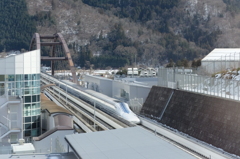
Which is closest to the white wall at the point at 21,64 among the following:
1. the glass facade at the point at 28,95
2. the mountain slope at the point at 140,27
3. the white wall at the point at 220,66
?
the glass facade at the point at 28,95

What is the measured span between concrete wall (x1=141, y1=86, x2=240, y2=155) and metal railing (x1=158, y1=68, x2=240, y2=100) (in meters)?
0.55

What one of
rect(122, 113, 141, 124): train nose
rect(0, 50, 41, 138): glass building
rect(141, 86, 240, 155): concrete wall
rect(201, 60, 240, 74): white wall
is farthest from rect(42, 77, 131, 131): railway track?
rect(201, 60, 240, 74): white wall

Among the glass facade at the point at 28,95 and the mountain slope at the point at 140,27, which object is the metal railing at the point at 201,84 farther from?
the mountain slope at the point at 140,27

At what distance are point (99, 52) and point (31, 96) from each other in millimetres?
100874

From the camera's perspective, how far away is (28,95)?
20766 millimetres

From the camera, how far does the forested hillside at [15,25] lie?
123 metres

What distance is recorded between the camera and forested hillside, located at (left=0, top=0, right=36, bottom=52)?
404 feet

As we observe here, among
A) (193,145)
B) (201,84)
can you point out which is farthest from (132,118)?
(193,145)

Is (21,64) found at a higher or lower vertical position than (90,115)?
higher

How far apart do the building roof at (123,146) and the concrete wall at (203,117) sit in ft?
17.2

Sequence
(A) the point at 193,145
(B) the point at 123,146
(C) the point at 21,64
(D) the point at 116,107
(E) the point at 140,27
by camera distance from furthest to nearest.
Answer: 1. (E) the point at 140,27
2. (D) the point at 116,107
3. (C) the point at 21,64
4. (A) the point at 193,145
5. (B) the point at 123,146

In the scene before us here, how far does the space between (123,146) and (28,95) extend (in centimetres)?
967

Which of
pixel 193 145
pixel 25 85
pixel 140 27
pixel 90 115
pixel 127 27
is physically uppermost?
pixel 140 27

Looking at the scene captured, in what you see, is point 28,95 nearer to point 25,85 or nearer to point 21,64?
point 25,85
